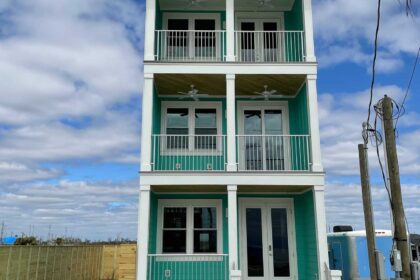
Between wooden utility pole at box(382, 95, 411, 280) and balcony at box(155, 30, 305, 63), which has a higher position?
balcony at box(155, 30, 305, 63)

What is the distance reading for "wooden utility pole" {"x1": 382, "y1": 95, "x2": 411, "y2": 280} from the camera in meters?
7.96

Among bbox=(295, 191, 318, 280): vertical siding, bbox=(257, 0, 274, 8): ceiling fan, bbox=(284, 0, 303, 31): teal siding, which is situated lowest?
bbox=(295, 191, 318, 280): vertical siding

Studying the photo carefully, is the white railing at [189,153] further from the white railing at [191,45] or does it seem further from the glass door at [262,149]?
the white railing at [191,45]

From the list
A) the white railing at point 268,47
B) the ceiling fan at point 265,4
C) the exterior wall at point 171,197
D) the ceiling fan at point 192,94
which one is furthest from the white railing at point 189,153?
the ceiling fan at point 265,4

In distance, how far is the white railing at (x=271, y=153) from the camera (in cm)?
1334

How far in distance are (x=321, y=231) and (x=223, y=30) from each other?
22.6 feet

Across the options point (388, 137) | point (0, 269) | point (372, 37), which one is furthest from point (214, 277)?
point (372, 37)

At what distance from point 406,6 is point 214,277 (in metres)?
10.2

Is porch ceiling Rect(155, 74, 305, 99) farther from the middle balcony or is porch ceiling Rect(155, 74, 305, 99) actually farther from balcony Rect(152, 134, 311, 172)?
balcony Rect(152, 134, 311, 172)

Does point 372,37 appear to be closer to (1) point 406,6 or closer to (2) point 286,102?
(1) point 406,6

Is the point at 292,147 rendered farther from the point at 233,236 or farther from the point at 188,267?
the point at 188,267

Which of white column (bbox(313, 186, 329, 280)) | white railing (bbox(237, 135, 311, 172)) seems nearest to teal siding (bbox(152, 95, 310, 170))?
white railing (bbox(237, 135, 311, 172))

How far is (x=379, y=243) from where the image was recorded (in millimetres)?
14820

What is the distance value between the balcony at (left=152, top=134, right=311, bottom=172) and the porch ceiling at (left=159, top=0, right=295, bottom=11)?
14.2 ft
